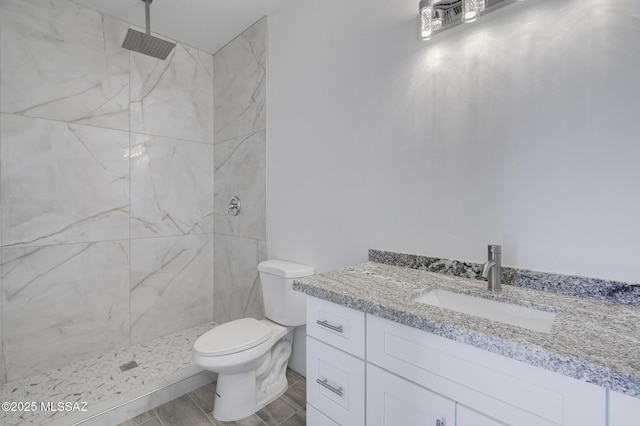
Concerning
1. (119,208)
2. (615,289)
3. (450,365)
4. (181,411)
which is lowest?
(181,411)

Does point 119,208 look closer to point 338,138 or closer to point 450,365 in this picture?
point 338,138

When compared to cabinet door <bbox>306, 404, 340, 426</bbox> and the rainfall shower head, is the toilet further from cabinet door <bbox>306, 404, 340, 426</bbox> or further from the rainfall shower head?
the rainfall shower head

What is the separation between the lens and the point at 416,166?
144 centimetres

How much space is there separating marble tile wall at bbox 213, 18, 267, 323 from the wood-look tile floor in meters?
0.64

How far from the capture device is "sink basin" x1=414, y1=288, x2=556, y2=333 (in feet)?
3.08

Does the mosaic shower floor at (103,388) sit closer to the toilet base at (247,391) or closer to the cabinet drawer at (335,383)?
the toilet base at (247,391)

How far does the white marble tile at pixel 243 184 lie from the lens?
92.4 inches

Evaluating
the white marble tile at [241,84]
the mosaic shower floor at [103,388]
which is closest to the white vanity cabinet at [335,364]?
the mosaic shower floor at [103,388]

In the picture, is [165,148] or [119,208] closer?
[119,208]

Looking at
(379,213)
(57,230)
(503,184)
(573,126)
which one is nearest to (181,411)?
(57,230)

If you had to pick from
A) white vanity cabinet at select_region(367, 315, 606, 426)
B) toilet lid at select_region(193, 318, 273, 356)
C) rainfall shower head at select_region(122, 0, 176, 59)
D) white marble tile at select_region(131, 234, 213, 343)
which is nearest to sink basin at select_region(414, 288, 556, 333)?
white vanity cabinet at select_region(367, 315, 606, 426)

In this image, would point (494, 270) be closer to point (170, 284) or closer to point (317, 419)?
point (317, 419)

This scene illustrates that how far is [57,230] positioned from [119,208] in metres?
0.40

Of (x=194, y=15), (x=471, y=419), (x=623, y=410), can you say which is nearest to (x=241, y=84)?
(x=194, y=15)
